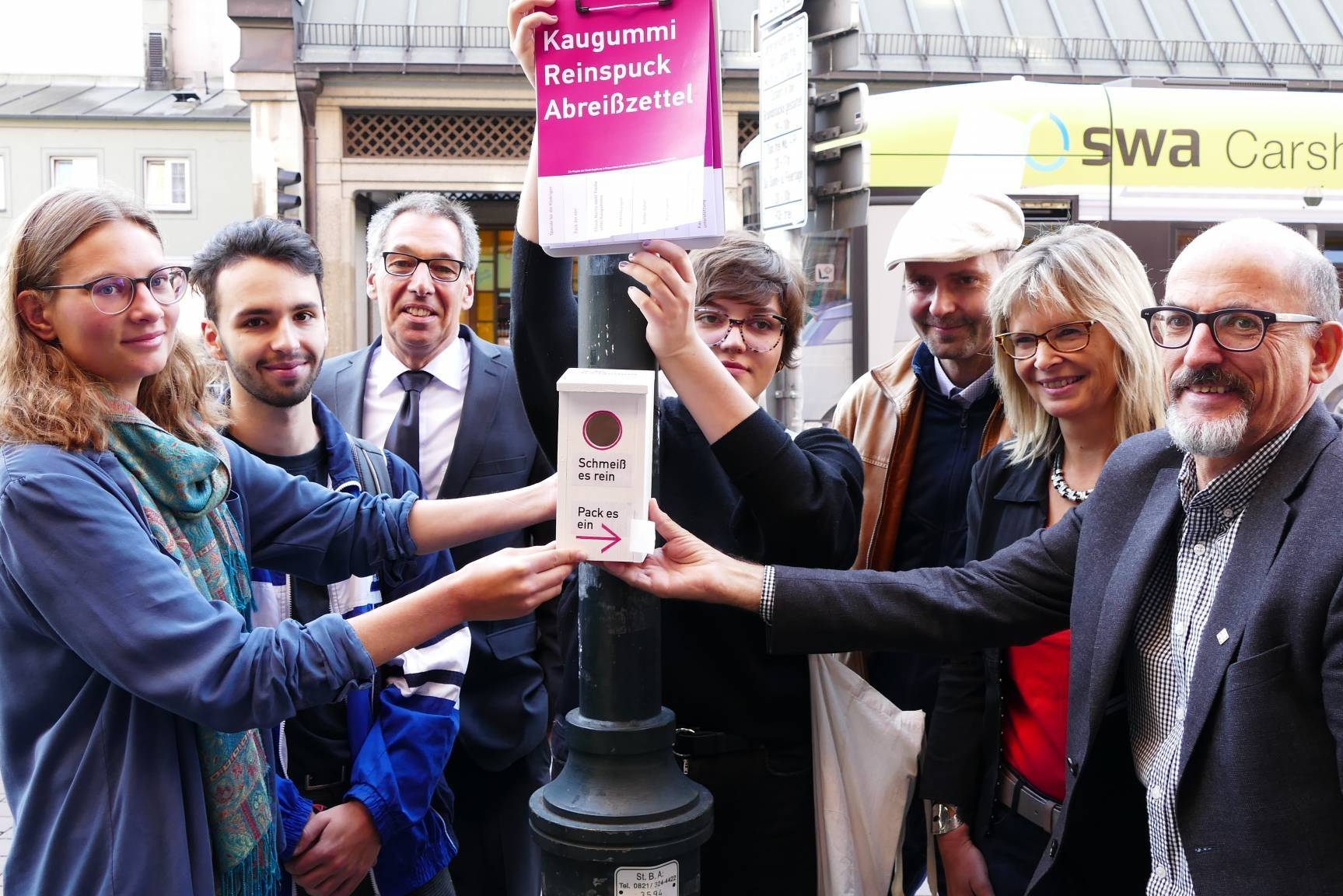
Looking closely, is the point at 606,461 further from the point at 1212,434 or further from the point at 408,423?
the point at 408,423

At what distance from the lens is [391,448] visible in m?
3.36

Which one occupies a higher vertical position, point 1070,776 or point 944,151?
point 944,151

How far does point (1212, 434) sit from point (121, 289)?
1802 mm

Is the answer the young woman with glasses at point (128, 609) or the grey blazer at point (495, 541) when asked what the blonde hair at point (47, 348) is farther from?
the grey blazer at point (495, 541)

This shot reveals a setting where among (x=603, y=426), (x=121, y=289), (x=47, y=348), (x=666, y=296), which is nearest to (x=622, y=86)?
(x=666, y=296)

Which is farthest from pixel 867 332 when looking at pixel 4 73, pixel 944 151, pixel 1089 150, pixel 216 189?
pixel 4 73

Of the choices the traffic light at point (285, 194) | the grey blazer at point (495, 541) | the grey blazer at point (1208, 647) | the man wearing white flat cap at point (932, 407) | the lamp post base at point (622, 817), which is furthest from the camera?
the traffic light at point (285, 194)

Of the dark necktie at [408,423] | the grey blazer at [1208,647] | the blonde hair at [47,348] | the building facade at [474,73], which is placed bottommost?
the grey blazer at [1208,647]

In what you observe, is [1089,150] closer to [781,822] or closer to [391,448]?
[391,448]

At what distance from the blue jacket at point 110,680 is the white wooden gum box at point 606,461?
0.44 metres

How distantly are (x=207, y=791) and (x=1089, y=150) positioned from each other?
787cm

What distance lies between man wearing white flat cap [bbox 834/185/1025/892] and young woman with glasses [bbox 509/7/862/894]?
0.79 metres

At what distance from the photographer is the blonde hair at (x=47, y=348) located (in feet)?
6.04

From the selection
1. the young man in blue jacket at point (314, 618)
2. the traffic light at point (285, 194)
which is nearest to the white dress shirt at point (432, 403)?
the young man in blue jacket at point (314, 618)
